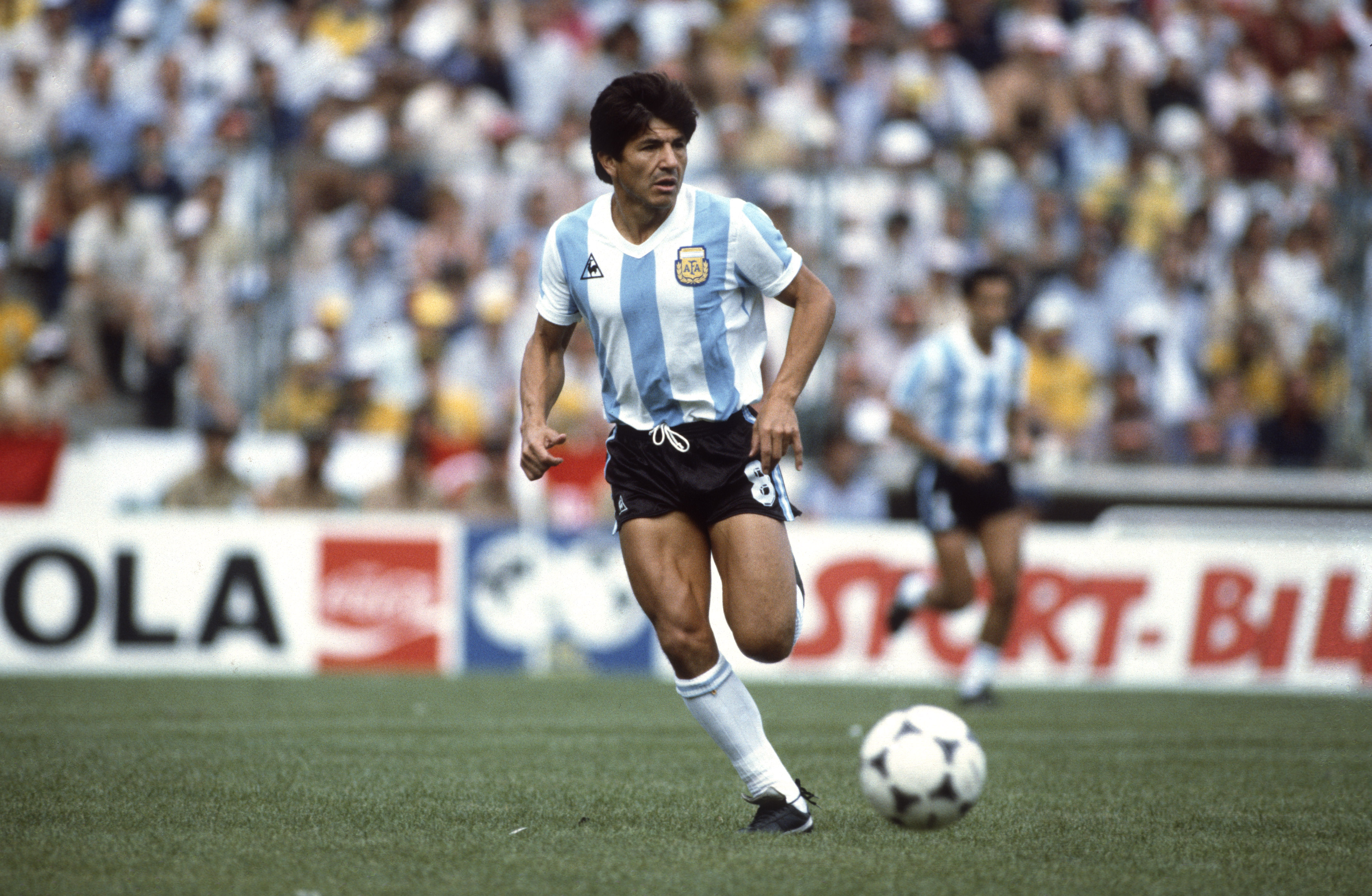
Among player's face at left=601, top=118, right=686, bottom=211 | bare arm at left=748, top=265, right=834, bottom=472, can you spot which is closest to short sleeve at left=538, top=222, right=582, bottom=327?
player's face at left=601, top=118, right=686, bottom=211

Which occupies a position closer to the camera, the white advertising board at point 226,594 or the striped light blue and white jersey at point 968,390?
the striped light blue and white jersey at point 968,390

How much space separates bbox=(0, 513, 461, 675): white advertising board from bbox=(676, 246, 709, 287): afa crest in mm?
8275

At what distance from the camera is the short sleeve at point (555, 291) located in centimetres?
611

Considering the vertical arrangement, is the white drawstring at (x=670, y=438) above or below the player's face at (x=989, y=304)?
below

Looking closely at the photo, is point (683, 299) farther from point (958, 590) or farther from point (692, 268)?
point (958, 590)

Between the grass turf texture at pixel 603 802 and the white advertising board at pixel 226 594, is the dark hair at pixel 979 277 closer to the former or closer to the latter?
the grass turf texture at pixel 603 802

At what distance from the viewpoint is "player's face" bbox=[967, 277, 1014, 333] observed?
11.2 meters

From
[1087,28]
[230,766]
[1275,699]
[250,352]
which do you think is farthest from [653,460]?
[1087,28]

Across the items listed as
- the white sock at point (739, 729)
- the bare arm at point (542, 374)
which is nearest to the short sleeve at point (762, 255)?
the bare arm at point (542, 374)

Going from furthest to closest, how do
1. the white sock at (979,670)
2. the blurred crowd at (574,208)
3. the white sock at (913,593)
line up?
the blurred crowd at (574,208) → the white sock at (913,593) → the white sock at (979,670)

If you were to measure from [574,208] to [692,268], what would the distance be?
9844 mm

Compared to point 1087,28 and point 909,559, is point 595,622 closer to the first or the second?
point 909,559

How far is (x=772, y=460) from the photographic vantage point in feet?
18.8

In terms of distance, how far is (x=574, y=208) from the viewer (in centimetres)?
1555
